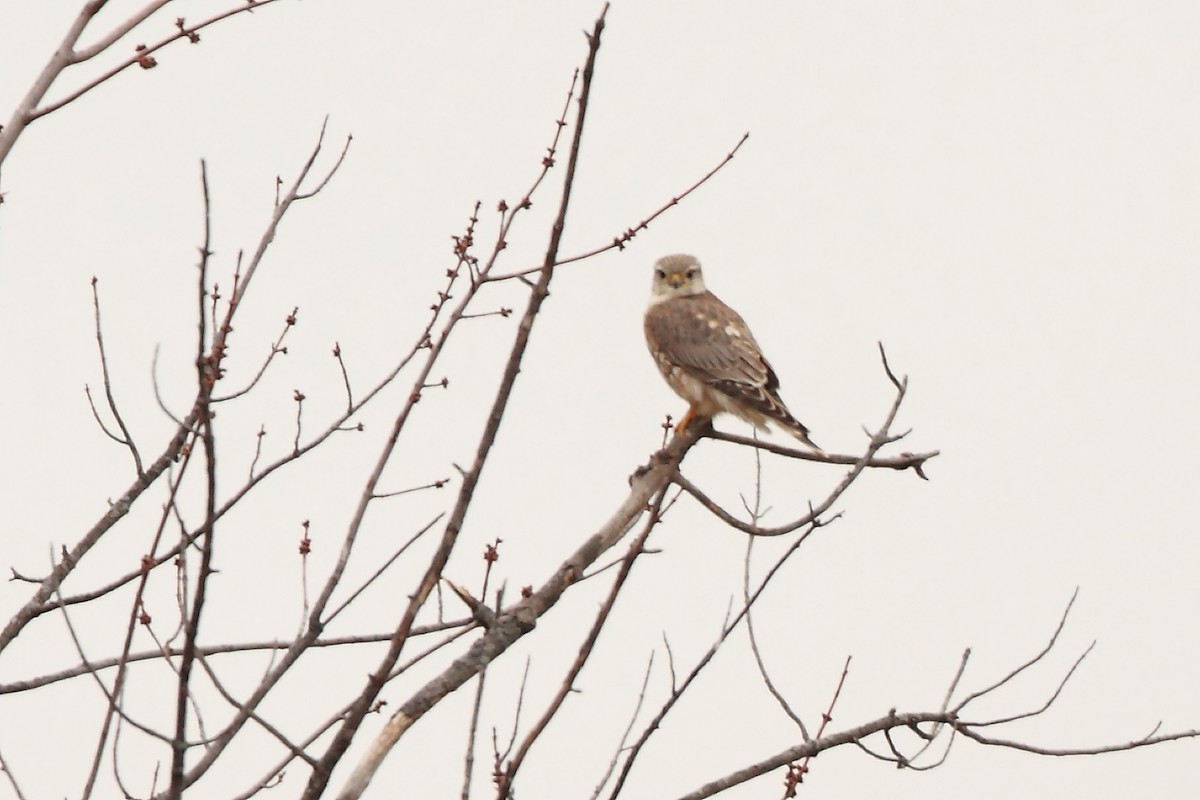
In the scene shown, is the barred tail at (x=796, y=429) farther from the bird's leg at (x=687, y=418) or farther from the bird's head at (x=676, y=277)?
the bird's head at (x=676, y=277)

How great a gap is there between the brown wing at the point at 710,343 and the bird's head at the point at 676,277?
119mm

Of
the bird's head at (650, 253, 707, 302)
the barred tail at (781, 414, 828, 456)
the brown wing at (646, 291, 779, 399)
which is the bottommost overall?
the barred tail at (781, 414, 828, 456)

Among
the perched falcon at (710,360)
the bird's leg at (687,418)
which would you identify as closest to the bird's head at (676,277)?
the perched falcon at (710,360)

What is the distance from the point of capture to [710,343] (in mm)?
6496

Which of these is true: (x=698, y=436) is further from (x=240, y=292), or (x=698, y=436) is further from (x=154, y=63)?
(x=154, y=63)

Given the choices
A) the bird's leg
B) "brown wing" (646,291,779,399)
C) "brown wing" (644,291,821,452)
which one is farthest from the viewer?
"brown wing" (646,291,779,399)

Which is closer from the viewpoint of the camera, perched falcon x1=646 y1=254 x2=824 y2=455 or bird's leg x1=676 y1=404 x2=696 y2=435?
bird's leg x1=676 y1=404 x2=696 y2=435

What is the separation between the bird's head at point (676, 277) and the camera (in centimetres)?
735

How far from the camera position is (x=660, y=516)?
3.47 m

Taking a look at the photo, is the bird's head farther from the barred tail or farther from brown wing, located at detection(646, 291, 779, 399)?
the barred tail

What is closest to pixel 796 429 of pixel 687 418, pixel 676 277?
pixel 687 418

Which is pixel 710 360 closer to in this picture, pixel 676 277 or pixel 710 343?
pixel 710 343

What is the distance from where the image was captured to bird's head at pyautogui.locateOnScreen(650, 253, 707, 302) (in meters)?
7.35

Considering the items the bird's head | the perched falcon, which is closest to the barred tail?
the perched falcon
